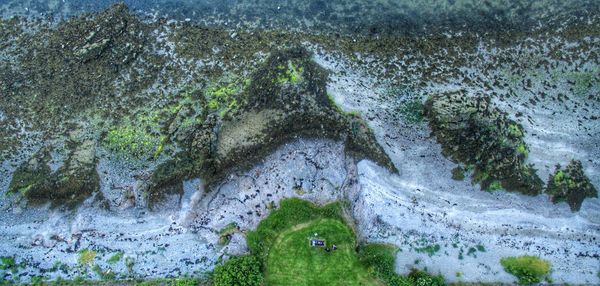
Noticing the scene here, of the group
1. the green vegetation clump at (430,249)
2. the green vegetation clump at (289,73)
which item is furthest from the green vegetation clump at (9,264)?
the green vegetation clump at (430,249)

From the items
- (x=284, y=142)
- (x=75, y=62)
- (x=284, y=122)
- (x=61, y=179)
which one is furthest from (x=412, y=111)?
(x=75, y=62)

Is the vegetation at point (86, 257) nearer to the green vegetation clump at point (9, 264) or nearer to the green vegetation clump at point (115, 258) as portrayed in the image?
the green vegetation clump at point (115, 258)

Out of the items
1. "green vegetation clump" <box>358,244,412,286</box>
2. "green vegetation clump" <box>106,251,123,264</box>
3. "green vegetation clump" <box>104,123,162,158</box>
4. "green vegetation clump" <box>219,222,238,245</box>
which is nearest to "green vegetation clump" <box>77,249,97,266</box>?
"green vegetation clump" <box>106,251,123,264</box>

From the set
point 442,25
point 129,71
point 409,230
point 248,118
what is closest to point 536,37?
point 442,25

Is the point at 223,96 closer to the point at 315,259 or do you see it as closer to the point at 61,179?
the point at 61,179

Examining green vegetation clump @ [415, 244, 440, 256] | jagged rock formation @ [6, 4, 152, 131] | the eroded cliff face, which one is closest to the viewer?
green vegetation clump @ [415, 244, 440, 256]

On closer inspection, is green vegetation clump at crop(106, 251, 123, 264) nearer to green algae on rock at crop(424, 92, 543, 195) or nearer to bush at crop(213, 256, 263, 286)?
bush at crop(213, 256, 263, 286)
